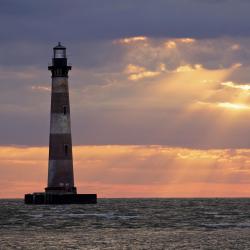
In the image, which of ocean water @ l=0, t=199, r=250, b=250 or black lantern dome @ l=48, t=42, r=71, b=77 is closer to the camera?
ocean water @ l=0, t=199, r=250, b=250

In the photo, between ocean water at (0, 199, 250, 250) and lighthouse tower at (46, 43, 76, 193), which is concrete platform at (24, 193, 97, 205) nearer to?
lighthouse tower at (46, 43, 76, 193)

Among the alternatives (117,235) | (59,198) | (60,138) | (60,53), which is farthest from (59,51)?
(117,235)

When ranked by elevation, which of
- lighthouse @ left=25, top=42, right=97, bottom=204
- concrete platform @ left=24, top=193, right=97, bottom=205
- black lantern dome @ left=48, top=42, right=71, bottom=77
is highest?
black lantern dome @ left=48, top=42, right=71, bottom=77

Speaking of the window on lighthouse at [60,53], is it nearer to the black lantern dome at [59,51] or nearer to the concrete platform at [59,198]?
the black lantern dome at [59,51]

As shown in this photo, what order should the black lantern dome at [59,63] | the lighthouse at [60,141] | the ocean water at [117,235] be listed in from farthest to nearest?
the black lantern dome at [59,63]
the lighthouse at [60,141]
the ocean water at [117,235]

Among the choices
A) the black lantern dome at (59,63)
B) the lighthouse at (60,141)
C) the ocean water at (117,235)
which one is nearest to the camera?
the ocean water at (117,235)

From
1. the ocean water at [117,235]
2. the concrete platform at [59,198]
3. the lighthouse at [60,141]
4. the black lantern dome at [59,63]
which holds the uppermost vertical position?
the black lantern dome at [59,63]

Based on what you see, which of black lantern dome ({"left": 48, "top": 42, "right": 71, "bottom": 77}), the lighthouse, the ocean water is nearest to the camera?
the ocean water

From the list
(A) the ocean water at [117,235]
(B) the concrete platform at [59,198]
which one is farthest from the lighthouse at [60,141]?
(A) the ocean water at [117,235]

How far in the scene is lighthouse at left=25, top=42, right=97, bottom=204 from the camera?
78438 mm

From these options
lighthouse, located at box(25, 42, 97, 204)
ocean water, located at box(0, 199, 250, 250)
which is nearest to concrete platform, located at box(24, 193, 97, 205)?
lighthouse, located at box(25, 42, 97, 204)

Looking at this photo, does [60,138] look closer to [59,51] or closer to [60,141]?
[60,141]

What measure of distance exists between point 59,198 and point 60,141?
20.6 feet

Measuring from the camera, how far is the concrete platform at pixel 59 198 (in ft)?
269
